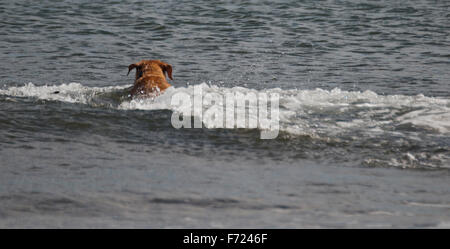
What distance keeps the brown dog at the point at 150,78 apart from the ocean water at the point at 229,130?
26cm

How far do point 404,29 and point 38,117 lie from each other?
1055cm

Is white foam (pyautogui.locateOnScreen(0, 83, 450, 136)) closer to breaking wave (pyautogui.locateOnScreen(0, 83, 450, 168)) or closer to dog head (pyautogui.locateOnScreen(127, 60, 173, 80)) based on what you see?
breaking wave (pyautogui.locateOnScreen(0, 83, 450, 168))

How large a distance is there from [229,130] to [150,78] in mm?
2063

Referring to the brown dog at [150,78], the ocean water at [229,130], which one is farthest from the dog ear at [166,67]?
the ocean water at [229,130]

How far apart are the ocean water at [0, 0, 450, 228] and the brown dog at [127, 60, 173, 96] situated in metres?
0.26

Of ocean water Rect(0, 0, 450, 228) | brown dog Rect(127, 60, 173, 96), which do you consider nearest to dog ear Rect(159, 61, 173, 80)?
brown dog Rect(127, 60, 173, 96)

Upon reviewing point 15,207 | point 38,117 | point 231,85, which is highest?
point 231,85

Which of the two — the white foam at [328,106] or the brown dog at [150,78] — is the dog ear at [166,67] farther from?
the white foam at [328,106]

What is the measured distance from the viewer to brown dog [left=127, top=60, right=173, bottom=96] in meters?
8.53

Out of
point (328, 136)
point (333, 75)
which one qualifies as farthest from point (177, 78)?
point (328, 136)

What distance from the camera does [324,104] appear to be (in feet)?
28.3

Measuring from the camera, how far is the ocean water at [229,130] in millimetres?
4648

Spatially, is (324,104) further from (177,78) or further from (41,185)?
(41,185)
